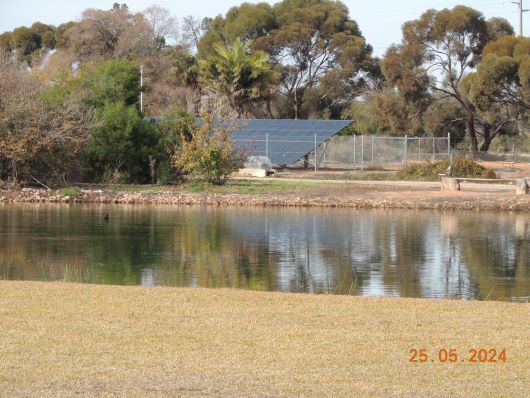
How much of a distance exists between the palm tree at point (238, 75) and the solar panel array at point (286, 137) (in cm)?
984

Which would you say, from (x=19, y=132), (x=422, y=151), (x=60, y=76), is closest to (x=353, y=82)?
(x=422, y=151)

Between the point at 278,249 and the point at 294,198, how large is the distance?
14.5m

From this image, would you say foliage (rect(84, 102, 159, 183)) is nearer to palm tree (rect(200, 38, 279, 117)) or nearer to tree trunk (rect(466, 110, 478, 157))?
palm tree (rect(200, 38, 279, 117))

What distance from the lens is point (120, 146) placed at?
44188 millimetres

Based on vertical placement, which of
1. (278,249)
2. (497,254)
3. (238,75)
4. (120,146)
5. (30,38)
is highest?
(30,38)

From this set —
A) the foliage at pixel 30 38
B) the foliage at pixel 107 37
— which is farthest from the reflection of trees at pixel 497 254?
the foliage at pixel 30 38

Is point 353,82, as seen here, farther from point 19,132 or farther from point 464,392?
point 464,392

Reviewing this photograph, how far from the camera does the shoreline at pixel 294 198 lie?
37.8 m

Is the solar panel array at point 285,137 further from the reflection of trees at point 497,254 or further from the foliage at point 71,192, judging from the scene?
the reflection of trees at point 497,254

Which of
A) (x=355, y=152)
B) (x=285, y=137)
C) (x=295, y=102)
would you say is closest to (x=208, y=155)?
(x=285, y=137)

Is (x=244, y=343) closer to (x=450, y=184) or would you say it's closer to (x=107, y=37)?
(x=450, y=184)

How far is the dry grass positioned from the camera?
9180 mm
